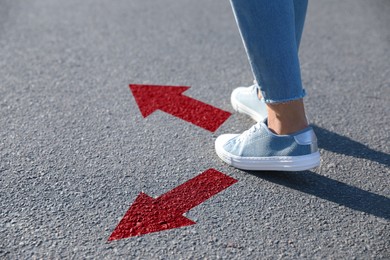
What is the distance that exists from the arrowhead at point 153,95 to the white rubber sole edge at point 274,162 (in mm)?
644

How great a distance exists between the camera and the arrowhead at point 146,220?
2246mm

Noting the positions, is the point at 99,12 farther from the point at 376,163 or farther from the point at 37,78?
the point at 376,163

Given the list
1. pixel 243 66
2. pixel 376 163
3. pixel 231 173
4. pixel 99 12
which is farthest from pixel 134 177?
pixel 99 12

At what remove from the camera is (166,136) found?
2.94 m

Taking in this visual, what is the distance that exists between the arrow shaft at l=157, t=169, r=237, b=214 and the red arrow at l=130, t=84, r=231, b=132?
0.46 m

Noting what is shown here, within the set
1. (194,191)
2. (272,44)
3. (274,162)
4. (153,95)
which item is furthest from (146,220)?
(153,95)

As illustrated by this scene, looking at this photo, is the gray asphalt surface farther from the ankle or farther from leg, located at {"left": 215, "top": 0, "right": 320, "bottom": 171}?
the ankle

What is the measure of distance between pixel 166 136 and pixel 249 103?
47cm

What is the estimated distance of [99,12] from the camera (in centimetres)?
453

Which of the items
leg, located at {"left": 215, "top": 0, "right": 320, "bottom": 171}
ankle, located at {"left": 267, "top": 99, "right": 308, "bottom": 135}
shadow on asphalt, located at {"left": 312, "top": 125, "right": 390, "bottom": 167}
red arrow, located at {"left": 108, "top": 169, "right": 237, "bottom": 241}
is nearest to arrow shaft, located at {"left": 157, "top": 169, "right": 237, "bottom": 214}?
red arrow, located at {"left": 108, "top": 169, "right": 237, "bottom": 241}

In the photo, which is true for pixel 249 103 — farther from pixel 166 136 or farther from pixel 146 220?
pixel 146 220

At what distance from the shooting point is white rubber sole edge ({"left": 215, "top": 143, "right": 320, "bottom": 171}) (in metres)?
2.50

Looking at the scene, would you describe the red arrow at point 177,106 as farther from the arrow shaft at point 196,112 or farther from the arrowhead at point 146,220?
the arrowhead at point 146,220

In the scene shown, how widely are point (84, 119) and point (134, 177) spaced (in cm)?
62
